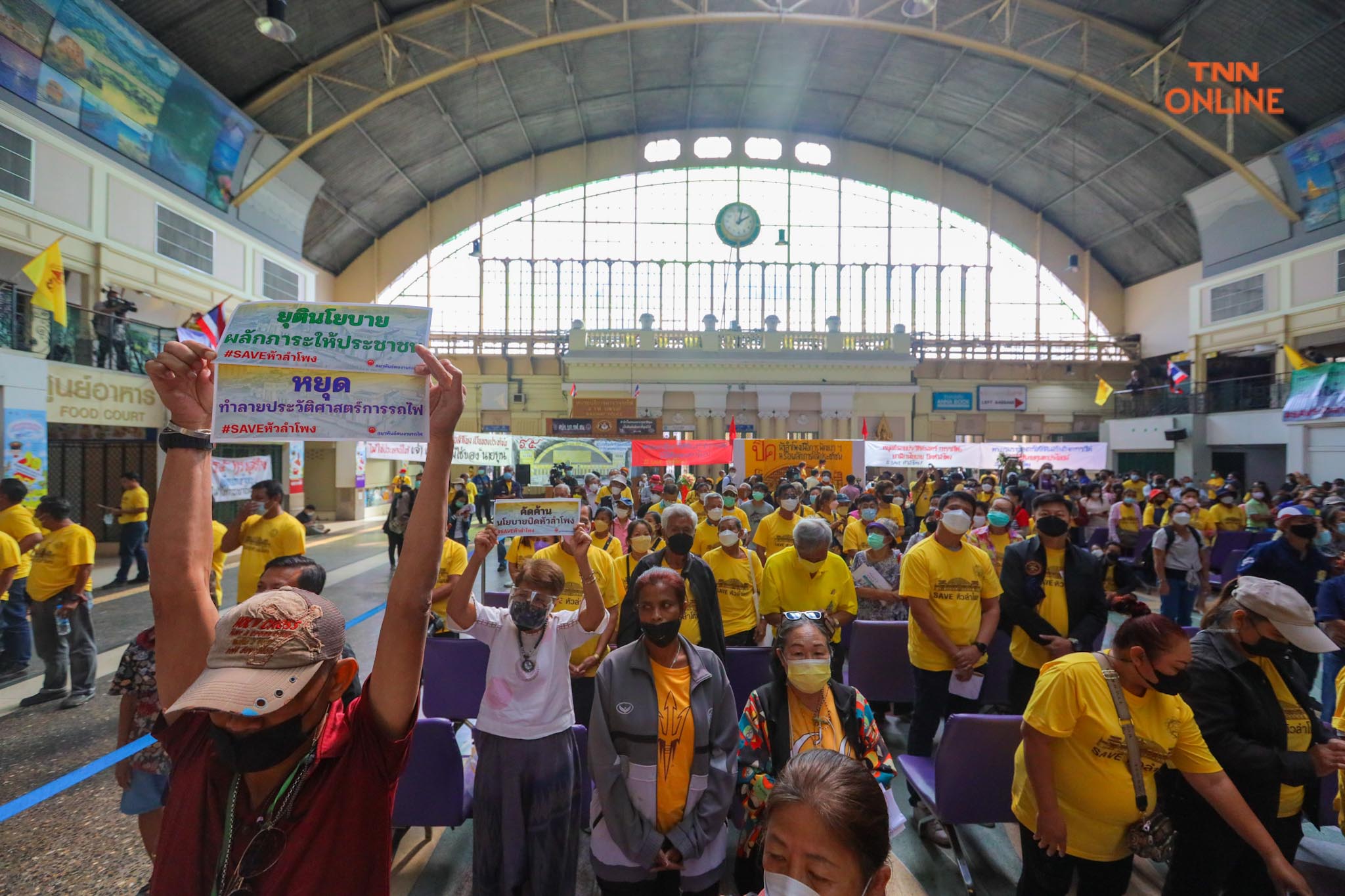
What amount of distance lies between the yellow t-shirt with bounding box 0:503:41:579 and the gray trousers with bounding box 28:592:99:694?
37 cm

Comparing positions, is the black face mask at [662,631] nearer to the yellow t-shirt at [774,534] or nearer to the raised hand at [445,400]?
the raised hand at [445,400]

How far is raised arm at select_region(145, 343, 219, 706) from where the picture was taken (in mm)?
1384

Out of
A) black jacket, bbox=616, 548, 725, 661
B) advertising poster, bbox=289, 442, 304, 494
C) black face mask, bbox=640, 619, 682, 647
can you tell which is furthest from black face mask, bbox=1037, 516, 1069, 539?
advertising poster, bbox=289, 442, 304, 494

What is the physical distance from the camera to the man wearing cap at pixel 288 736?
1133 mm

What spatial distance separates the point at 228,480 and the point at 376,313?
10.7 metres

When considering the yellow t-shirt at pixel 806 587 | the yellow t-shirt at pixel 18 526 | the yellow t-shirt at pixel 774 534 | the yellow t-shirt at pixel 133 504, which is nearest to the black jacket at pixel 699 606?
the yellow t-shirt at pixel 806 587

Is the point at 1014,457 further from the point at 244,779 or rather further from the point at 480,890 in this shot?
the point at 244,779

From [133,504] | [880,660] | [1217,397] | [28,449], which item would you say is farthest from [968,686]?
[1217,397]

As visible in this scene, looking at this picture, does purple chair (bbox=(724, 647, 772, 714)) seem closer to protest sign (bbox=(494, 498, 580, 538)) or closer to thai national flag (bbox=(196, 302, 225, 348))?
protest sign (bbox=(494, 498, 580, 538))

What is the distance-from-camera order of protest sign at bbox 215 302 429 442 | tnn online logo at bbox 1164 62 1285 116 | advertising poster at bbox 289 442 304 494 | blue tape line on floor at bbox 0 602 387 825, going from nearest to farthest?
protest sign at bbox 215 302 429 442, blue tape line on floor at bbox 0 602 387 825, advertising poster at bbox 289 442 304 494, tnn online logo at bbox 1164 62 1285 116

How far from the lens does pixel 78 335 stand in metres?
11.2

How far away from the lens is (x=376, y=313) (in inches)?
111

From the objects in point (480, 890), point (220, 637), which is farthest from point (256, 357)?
point (480, 890)

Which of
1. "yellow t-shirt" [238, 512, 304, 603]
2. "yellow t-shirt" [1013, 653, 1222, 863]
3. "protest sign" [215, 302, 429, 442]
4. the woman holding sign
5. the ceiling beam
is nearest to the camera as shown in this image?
"yellow t-shirt" [1013, 653, 1222, 863]
